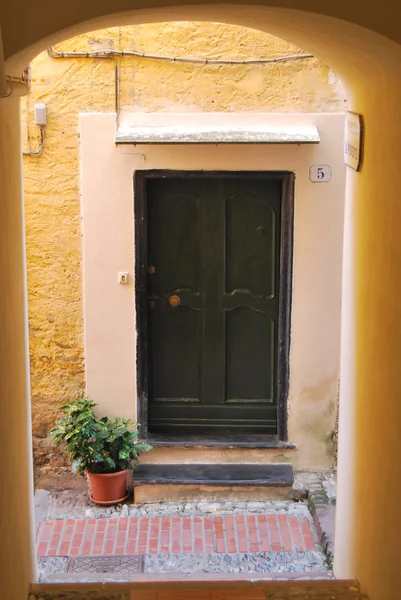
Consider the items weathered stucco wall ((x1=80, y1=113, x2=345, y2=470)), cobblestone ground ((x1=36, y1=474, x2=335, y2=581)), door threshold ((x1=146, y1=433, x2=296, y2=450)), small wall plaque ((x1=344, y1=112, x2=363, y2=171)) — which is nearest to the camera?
small wall plaque ((x1=344, y1=112, x2=363, y2=171))

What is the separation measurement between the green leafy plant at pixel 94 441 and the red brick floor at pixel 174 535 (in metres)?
0.39

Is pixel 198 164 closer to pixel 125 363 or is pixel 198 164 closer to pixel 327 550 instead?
pixel 125 363

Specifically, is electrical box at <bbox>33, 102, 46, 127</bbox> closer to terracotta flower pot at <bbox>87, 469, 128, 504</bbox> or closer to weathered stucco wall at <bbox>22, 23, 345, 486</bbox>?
weathered stucco wall at <bbox>22, 23, 345, 486</bbox>

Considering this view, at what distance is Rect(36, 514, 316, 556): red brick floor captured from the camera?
5.45 metres

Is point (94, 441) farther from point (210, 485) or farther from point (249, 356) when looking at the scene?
point (249, 356)

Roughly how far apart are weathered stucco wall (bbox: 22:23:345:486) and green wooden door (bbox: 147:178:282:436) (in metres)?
0.57

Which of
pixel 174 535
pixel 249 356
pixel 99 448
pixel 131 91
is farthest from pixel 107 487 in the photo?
pixel 131 91

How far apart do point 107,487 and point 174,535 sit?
0.66 metres

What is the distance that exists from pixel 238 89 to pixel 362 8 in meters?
2.98

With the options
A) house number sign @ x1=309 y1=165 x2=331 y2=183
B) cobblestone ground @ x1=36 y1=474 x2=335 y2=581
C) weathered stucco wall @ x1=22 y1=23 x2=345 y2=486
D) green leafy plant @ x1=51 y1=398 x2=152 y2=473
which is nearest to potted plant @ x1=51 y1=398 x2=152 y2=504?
green leafy plant @ x1=51 y1=398 x2=152 y2=473

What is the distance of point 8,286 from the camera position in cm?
348

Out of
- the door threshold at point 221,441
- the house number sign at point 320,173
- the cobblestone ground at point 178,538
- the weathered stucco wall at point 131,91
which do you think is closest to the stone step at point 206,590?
the cobblestone ground at point 178,538

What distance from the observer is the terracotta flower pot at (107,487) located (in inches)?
235

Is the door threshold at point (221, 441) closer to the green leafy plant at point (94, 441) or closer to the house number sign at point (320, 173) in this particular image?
the green leafy plant at point (94, 441)
